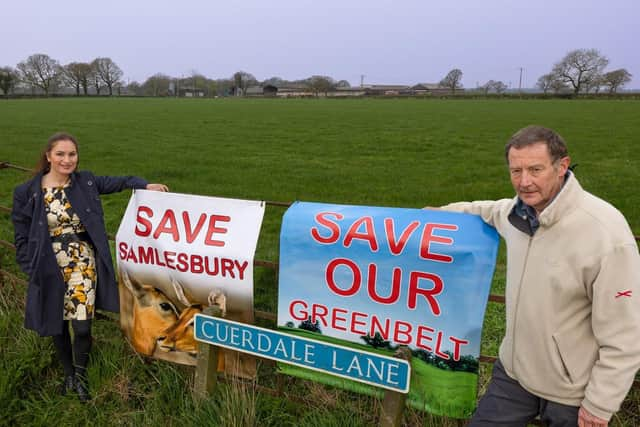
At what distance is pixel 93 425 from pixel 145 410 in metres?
0.33

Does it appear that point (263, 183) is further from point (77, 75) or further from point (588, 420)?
point (77, 75)

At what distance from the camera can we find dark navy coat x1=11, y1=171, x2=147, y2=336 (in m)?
3.29

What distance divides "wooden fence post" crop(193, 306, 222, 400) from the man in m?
1.57

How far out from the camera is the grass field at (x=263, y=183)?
316cm

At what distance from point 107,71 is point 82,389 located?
13320 cm

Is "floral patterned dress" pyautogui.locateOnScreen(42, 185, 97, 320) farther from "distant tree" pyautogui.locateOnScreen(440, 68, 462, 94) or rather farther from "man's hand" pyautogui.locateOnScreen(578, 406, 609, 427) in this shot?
"distant tree" pyautogui.locateOnScreen(440, 68, 462, 94)

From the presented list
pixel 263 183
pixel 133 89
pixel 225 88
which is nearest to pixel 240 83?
pixel 225 88

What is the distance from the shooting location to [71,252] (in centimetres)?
337

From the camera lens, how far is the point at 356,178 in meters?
12.0

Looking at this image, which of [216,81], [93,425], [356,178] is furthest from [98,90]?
[93,425]

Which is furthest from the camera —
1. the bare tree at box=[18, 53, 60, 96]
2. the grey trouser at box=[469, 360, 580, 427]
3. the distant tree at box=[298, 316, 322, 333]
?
the bare tree at box=[18, 53, 60, 96]

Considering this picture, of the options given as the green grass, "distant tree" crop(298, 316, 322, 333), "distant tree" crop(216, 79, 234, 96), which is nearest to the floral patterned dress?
"distant tree" crop(298, 316, 322, 333)

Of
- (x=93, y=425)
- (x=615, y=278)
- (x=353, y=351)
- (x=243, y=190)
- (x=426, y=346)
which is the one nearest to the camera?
(x=615, y=278)

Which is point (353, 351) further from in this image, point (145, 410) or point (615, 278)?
point (145, 410)
